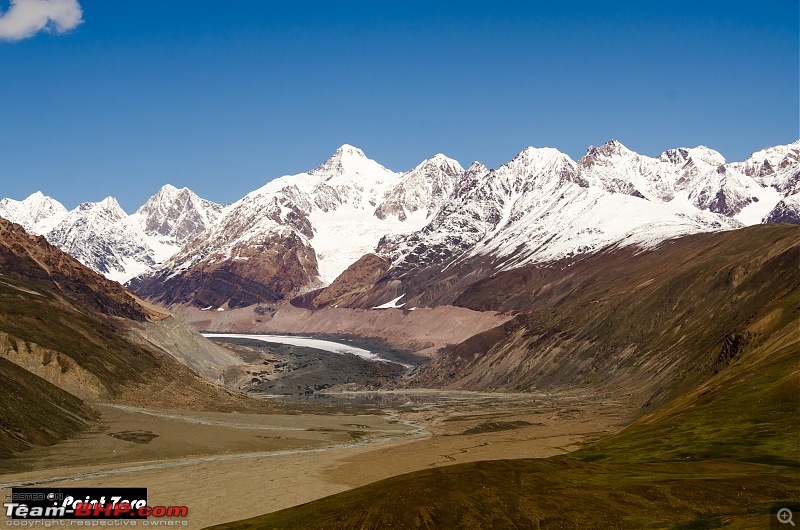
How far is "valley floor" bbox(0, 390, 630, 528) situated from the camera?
94.8 meters

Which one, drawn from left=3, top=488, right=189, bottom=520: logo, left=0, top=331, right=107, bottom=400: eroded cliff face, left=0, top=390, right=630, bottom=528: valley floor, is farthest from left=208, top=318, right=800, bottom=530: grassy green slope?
left=0, top=331, right=107, bottom=400: eroded cliff face

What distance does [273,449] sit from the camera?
136875 mm

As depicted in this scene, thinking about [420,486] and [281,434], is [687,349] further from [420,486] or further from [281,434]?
[420,486]

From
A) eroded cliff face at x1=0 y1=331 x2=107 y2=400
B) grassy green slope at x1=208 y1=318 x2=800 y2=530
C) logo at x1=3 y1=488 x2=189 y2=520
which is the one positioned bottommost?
grassy green slope at x1=208 y1=318 x2=800 y2=530

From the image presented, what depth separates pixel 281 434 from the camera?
15312cm

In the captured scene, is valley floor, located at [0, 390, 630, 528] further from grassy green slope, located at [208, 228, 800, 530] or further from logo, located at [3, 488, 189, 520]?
grassy green slope, located at [208, 228, 800, 530]

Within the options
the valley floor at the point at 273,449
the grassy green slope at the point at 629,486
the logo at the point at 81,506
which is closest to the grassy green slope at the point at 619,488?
the grassy green slope at the point at 629,486

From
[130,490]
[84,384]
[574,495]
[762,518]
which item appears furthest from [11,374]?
[762,518]

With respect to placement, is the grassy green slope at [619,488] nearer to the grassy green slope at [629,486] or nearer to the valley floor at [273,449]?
the grassy green slope at [629,486]

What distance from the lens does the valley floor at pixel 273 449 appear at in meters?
94.8

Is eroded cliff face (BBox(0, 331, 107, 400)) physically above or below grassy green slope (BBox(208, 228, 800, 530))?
above

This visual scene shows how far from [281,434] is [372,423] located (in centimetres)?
2995

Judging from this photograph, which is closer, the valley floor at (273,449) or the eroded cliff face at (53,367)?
the valley floor at (273,449)

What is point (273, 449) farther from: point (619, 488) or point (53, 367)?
point (619, 488)
